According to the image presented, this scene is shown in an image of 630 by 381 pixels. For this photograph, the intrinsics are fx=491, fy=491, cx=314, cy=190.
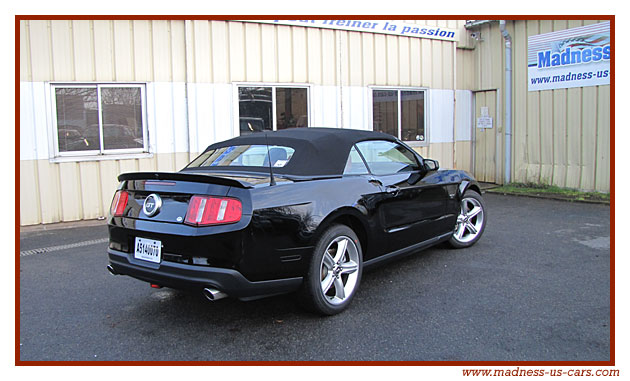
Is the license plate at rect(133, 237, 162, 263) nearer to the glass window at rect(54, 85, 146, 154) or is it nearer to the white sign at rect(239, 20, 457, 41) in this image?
the glass window at rect(54, 85, 146, 154)

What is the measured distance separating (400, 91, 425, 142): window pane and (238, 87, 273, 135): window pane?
3364mm

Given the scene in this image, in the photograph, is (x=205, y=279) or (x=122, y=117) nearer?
(x=205, y=279)

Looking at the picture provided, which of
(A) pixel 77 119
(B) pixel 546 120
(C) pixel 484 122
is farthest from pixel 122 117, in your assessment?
(B) pixel 546 120

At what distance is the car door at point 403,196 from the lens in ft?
14.9

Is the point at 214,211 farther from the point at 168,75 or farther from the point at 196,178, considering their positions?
the point at 168,75

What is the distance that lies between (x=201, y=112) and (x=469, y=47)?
707 centimetres

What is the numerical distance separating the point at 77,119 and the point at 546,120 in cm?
935

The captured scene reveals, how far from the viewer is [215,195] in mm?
3369

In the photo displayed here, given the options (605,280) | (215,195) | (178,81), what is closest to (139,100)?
(178,81)

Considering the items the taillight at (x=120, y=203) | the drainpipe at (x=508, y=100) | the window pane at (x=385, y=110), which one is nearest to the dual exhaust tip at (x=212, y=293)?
the taillight at (x=120, y=203)

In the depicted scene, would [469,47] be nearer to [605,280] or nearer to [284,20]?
[284,20]

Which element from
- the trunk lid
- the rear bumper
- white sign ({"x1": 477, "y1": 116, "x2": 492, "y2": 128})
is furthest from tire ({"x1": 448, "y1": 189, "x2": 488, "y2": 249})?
white sign ({"x1": 477, "y1": 116, "x2": 492, "y2": 128})

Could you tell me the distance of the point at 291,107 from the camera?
9.67 metres

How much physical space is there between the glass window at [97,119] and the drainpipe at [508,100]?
8.09 m
